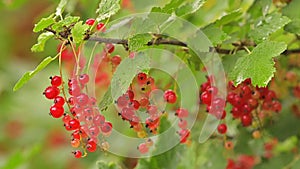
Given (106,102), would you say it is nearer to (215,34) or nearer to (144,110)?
(144,110)

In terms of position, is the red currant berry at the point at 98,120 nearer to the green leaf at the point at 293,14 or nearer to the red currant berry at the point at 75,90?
the red currant berry at the point at 75,90

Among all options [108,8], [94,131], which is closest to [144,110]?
[94,131]

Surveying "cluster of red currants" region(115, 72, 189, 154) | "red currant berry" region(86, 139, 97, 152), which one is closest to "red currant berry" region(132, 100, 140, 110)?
"cluster of red currants" region(115, 72, 189, 154)

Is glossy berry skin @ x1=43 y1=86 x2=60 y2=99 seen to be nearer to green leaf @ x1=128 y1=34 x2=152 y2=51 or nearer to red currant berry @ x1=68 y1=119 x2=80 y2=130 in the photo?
red currant berry @ x1=68 y1=119 x2=80 y2=130

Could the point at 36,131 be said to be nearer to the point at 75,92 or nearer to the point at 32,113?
the point at 32,113

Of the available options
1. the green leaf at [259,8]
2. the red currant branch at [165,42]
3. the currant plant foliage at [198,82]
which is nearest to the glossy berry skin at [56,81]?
the currant plant foliage at [198,82]

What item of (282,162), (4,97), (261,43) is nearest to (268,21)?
(261,43)
